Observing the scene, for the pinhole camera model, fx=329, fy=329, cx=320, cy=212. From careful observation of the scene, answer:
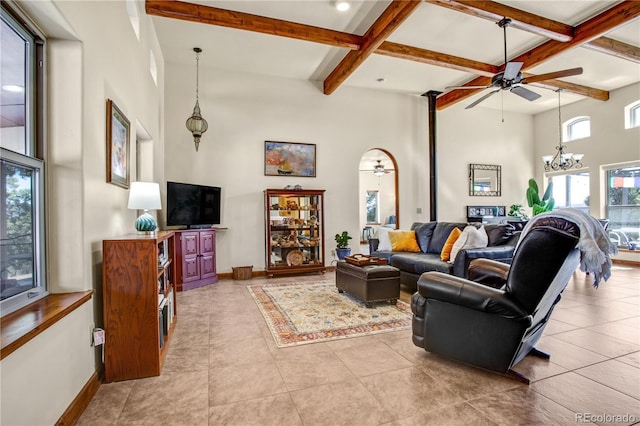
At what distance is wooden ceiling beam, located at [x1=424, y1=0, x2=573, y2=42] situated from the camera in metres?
3.83

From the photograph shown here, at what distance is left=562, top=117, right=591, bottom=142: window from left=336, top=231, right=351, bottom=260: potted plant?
6.21 m

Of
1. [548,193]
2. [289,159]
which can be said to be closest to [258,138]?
[289,159]

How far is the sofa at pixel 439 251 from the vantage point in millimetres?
3965

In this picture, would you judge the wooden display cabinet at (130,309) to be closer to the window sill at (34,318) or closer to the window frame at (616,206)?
the window sill at (34,318)

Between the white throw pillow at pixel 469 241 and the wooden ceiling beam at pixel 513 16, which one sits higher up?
the wooden ceiling beam at pixel 513 16

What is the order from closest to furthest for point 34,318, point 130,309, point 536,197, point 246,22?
point 34,318 → point 130,309 → point 246,22 → point 536,197

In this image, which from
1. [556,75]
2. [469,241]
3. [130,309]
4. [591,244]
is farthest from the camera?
[469,241]

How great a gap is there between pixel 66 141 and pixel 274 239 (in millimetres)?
4132

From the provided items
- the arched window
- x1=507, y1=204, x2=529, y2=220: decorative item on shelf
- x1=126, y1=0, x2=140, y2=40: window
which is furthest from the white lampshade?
the arched window

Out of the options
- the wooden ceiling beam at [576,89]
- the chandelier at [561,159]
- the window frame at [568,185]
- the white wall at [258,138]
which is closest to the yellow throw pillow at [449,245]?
the white wall at [258,138]

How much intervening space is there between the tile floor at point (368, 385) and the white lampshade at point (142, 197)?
1.23 m

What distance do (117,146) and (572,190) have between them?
9.52m

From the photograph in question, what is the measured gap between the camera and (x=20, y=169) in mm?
1675

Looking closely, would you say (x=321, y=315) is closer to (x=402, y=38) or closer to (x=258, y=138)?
(x=258, y=138)
